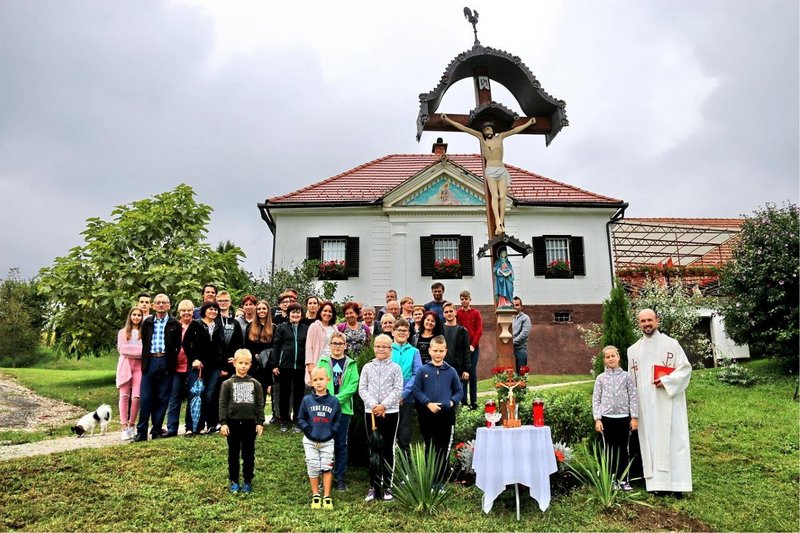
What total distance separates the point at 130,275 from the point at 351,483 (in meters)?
11.7

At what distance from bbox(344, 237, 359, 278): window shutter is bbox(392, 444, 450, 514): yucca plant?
49.3 feet

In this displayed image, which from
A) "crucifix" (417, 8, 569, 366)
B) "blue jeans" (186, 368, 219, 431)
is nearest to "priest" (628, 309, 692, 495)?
"crucifix" (417, 8, 569, 366)

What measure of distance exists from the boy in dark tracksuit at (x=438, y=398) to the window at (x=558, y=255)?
1558 cm

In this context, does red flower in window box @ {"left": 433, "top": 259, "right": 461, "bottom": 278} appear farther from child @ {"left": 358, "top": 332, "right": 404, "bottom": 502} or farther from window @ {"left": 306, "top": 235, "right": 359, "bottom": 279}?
child @ {"left": 358, "top": 332, "right": 404, "bottom": 502}

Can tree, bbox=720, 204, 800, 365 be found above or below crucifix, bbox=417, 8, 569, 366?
below

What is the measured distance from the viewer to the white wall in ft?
70.0

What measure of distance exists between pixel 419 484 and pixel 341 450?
1172 mm

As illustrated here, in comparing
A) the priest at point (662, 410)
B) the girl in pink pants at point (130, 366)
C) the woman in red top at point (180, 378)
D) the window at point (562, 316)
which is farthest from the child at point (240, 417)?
the window at point (562, 316)

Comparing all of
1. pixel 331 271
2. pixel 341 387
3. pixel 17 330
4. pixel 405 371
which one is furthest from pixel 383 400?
pixel 17 330

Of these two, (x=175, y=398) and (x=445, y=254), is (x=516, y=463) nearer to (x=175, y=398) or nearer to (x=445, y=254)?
(x=175, y=398)

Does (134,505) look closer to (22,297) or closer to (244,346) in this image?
(244,346)

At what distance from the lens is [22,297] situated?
114ft

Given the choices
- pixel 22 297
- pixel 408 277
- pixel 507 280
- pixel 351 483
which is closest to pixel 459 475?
pixel 351 483

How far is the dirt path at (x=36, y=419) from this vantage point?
8328mm
